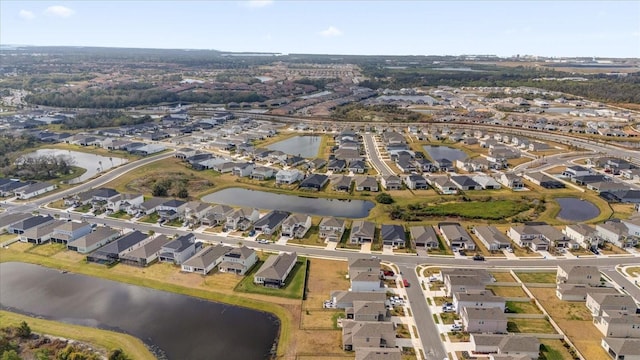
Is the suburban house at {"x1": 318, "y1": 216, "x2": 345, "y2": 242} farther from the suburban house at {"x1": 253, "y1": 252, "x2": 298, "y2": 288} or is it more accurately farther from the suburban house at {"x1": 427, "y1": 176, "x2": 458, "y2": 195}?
the suburban house at {"x1": 427, "y1": 176, "x2": 458, "y2": 195}

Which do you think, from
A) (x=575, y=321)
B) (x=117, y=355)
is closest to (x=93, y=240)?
(x=117, y=355)

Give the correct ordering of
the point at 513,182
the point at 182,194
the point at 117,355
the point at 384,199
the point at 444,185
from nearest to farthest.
Result: 1. the point at 117,355
2. the point at 384,199
3. the point at 182,194
4. the point at 444,185
5. the point at 513,182

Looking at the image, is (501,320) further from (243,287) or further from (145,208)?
(145,208)

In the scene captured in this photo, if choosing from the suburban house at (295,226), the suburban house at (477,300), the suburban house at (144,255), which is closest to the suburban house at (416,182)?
the suburban house at (295,226)

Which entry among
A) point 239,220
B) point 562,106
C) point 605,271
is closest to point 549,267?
point 605,271

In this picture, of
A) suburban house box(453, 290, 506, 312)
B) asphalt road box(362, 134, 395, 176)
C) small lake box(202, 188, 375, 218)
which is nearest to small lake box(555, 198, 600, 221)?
small lake box(202, 188, 375, 218)

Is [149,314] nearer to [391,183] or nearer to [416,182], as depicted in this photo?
[391,183]
